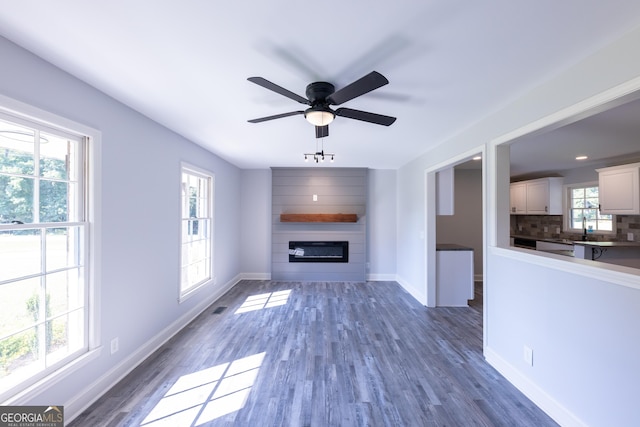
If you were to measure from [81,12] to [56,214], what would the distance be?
1.35 meters

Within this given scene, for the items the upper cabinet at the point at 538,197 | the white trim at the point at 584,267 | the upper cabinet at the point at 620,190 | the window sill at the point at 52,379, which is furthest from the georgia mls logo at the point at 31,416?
the upper cabinet at the point at 538,197

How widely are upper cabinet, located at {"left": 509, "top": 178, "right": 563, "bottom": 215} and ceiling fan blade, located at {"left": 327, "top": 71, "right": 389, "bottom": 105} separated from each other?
6001mm

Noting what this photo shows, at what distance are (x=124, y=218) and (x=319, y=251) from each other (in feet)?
12.1

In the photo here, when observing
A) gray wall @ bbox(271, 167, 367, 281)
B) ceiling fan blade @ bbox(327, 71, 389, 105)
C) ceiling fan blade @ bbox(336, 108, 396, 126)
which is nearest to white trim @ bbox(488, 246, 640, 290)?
ceiling fan blade @ bbox(336, 108, 396, 126)

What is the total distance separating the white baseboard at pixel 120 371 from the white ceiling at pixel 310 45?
7.69ft

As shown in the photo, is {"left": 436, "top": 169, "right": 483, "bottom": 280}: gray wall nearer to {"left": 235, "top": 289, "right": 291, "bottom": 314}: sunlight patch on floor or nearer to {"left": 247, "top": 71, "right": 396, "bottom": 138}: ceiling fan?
{"left": 235, "top": 289, "right": 291, "bottom": 314}: sunlight patch on floor

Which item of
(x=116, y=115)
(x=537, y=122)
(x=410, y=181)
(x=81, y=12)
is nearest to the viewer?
(x=81, y=12)

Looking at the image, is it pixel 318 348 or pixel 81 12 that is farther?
pixel 318 348

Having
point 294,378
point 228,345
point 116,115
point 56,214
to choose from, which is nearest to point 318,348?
point 294,378

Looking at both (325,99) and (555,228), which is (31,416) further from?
(555,228)

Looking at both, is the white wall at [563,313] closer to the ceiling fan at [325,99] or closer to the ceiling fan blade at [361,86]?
the ceiling fan at [325,99]

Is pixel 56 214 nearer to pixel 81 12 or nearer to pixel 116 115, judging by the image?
pixel 116 115

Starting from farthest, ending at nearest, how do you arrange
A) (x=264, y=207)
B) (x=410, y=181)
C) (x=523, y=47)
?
(x=264, y=207)
(x=410, y=181)
(x=523, y=47)

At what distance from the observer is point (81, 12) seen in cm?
126
